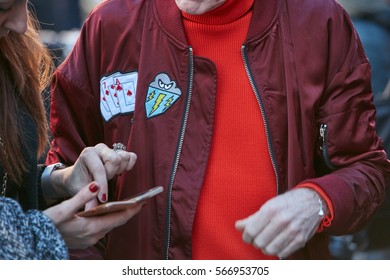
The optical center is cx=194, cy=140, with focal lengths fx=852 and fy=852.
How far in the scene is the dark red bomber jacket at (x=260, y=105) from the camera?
8.14 ft

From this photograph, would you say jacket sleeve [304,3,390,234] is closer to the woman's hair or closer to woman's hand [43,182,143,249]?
woman's hand [43,182,143,249]

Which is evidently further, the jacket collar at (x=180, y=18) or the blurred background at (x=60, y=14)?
Answer: the blurred background at (x=60, y=14)

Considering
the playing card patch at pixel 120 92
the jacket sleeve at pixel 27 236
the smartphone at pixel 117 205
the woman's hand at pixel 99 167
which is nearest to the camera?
the jacket sleeve at pixel 27 236

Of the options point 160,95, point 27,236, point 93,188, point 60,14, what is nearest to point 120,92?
point 160,95

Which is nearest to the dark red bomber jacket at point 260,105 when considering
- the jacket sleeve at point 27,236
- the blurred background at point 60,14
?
the jacket sleeve at point 27,236

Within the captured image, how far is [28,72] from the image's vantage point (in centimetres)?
A: 263

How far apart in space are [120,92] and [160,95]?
0.13 meters

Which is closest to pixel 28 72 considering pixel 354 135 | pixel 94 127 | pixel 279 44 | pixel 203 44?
pixel 94 127

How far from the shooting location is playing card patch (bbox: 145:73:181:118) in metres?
2.52

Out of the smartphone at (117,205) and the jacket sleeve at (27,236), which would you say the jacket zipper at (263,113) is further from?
the jacket sleeve at (27,236)

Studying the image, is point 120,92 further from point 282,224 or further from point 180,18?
point 282,224

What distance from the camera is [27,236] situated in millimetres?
2166

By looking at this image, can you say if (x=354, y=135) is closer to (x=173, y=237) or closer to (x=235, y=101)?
(x=235, y=101)

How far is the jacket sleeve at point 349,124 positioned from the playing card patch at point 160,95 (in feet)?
1.43
